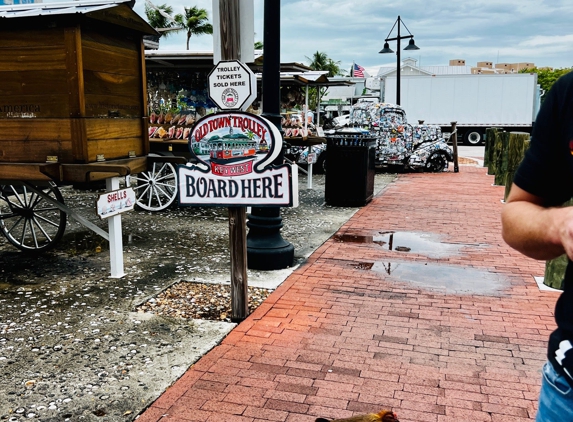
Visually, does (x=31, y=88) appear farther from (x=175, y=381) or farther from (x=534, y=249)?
(x=534, y=249)

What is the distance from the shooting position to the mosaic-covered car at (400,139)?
16.0m

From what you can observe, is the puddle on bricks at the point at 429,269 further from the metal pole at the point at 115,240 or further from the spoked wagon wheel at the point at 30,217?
the spoked wagon wheel at the point at 30,217

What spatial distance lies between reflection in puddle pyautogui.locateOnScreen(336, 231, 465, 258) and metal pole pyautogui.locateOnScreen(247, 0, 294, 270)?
65.4 inches

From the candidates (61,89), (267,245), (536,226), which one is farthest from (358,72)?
(536,226)

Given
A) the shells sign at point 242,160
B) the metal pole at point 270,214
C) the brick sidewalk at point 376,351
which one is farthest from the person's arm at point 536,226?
the metal pole at point 270,214

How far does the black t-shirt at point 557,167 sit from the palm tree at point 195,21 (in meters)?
42.9

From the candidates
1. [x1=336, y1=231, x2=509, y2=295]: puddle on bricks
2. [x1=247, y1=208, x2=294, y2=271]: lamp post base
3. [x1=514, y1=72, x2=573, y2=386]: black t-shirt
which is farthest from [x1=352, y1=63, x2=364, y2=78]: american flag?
[x1=514, y1=72, x2=573, y2=386]: black t-shirt

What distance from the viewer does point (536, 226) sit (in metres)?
1.33

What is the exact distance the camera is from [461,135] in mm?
32625

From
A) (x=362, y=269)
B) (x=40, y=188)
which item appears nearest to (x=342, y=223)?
(x=362, y=269)

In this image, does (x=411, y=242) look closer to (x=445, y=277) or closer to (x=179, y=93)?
(x=445, y=277)

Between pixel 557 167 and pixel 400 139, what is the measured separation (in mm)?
15115

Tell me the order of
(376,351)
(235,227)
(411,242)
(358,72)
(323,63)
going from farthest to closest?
(323,63) → (358,72) → (411,242) → (235,227) → (376,351)

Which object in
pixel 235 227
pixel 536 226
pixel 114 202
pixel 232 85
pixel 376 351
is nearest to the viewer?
pixel 536 226
